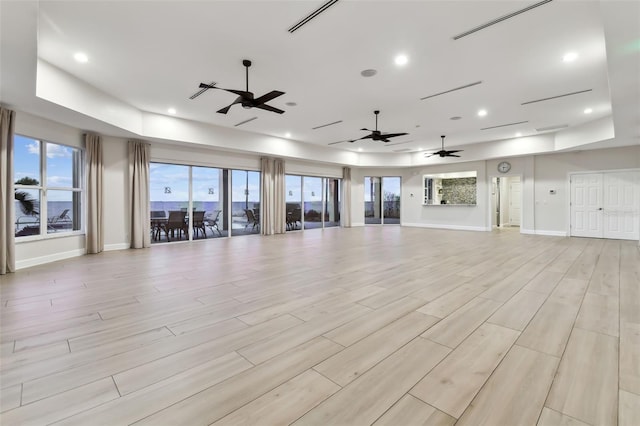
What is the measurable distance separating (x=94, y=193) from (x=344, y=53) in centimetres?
611

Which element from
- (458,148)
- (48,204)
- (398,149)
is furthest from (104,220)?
(458,148)

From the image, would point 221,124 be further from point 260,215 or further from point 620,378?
point 620,378

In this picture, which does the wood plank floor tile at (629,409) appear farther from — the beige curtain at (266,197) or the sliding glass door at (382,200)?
the sliding glass door at (382,200)

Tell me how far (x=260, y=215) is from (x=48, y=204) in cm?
537

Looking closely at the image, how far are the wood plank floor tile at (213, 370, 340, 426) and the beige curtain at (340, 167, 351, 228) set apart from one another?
11.0 metres

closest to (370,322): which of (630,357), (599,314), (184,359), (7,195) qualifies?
(184,359)

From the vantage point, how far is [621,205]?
27.5 ft

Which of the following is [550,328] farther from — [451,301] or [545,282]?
[545,282]

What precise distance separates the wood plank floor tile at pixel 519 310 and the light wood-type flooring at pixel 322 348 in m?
0.02

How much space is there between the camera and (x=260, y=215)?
9.91 meters

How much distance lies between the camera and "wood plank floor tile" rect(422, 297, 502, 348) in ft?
7.60

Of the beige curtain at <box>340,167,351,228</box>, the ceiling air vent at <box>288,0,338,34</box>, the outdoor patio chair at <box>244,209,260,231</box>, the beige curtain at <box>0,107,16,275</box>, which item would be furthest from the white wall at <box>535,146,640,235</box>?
the beige curtain at <box>0,107,16,275</box>

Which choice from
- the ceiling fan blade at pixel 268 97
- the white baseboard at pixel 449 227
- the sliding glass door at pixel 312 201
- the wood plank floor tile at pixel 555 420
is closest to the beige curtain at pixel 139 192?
the ceiling fan blade at pixel 268 97

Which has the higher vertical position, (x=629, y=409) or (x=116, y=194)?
(x=116, y=194)
